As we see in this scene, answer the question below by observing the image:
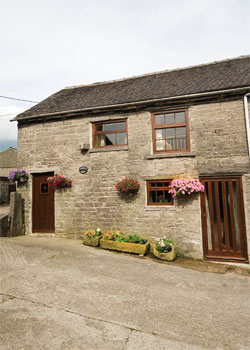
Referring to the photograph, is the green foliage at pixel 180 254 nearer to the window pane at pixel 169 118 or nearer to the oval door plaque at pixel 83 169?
the oval door plaque at pixel 83 169

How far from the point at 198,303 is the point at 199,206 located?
337cm

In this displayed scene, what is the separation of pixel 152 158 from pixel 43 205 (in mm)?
4878

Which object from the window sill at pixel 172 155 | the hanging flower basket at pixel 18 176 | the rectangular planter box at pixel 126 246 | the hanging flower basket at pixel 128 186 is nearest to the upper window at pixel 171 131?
the window sill at pixel 172 155

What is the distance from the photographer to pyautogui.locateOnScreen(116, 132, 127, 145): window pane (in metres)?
7.82

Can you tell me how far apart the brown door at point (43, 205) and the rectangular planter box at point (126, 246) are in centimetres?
Result: 264

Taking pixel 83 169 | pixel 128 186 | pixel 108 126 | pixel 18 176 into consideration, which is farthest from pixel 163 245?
pixel 18 176

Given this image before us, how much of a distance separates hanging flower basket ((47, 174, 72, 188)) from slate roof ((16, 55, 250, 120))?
9.12ft

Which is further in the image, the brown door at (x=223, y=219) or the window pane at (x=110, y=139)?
the window pane at (x=110, y=139)

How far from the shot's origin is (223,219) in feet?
22.5

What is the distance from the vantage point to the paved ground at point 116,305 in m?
2.79

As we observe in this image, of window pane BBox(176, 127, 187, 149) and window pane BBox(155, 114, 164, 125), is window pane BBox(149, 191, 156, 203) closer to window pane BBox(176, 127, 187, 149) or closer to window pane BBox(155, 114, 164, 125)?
window pane BBox(176, 127, 187, 149)

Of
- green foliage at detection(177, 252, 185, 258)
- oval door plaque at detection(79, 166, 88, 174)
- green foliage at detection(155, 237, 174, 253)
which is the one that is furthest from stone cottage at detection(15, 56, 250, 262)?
green foliage at detection(155, 237, 174, 253)

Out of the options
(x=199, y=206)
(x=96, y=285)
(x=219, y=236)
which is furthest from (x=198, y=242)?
(x=96, y=285)

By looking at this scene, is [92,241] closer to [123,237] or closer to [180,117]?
[123,237]
